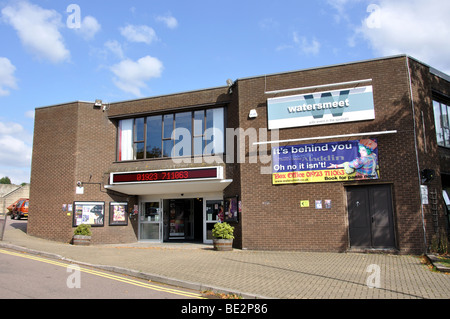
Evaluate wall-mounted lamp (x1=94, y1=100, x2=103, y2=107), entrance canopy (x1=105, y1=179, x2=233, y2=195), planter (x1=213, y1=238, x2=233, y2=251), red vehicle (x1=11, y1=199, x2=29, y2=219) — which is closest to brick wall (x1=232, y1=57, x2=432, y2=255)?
planter (x1=213, y1=238, x2=233, y2=251)

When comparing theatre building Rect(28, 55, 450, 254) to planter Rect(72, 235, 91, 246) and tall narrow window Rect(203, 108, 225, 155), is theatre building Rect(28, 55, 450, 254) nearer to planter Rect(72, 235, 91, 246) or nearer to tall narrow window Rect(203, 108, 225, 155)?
tall narrow window Rect(203, 108, 225, 155)

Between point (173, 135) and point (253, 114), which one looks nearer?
point (253, 114)

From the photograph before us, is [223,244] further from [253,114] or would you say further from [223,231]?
[253,114]

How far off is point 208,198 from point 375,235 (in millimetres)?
7908

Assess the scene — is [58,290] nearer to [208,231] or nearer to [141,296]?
[141,296]

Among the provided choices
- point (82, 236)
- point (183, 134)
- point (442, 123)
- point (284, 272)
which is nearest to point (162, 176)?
point (183, 134)

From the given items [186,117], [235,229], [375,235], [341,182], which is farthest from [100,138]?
[375,235]

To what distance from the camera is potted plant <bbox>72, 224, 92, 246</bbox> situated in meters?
16.1

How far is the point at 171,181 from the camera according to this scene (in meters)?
16.6

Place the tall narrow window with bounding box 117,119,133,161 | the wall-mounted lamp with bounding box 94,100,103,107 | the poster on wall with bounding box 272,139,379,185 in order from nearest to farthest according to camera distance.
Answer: the poster on wall with bounding box 272,139,379,185 < the wall-mounted lamp with bounding box 94,100,103,107 < the tall narrow window with bounding box 117,119,133,161

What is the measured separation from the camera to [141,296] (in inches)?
281

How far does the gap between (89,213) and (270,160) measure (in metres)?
8.92

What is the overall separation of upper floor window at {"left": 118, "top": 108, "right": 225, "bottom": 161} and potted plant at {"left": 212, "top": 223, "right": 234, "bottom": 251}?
378 centimetres
